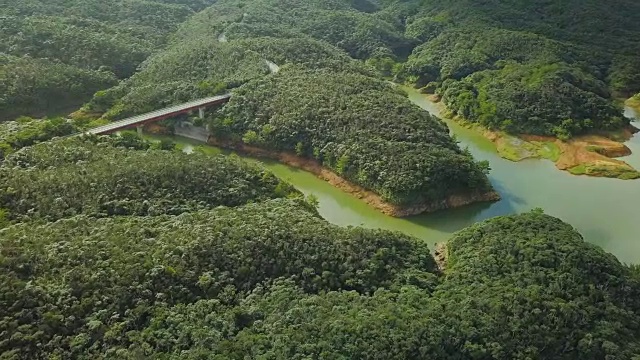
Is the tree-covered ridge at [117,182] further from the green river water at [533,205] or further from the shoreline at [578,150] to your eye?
the shoreline at [578,150]

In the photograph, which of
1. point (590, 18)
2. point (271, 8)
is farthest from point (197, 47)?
point (590, 18)

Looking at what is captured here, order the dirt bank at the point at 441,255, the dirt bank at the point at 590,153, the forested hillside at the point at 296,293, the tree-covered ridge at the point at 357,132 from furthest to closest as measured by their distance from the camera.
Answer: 1. the dirt bank at the point at 590,153
2. the tree-covered ridge at the point at 357,132
3. the dirt bank at the point at 441,255
4. the forested hillside at the point at 296,293

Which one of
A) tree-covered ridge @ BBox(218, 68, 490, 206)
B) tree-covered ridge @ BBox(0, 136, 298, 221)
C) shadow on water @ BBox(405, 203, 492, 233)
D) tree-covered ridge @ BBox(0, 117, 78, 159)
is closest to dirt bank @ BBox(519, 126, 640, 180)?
tree-covered ridge @ BBox(218, 68, 490, 206)

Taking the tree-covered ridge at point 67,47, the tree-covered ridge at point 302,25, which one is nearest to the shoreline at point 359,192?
the tree-covered ridge at point 67,47

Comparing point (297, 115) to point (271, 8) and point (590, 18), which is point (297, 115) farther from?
point (590, 18)

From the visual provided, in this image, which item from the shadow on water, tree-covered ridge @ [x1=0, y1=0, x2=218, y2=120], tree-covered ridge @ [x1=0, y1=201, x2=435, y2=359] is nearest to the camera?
tree-covered ridge @ [x1=0, y1=201, x2=435, y2=359]

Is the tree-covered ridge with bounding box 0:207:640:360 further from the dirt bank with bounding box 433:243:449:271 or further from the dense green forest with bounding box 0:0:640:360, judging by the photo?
the dirt bank with bounding box 433:243:449:271

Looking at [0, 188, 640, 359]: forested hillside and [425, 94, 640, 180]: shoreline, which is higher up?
[0, 188, 640, 359]: forested hillside
